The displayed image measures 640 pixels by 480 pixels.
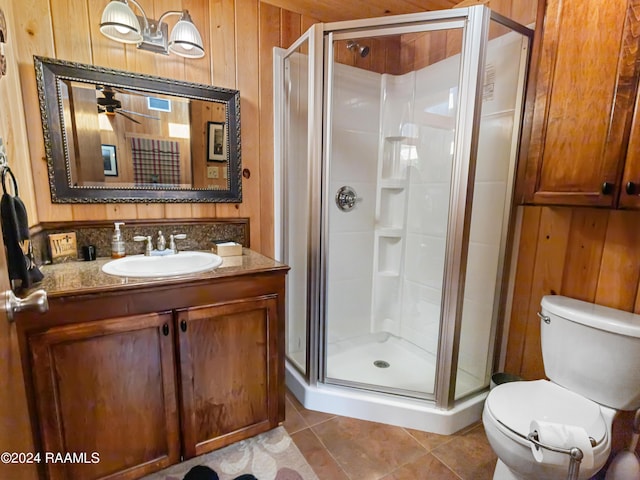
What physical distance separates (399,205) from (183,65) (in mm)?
1594

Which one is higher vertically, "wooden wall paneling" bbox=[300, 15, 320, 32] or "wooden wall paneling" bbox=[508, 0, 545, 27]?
"wooden wall paneling" bbox=[300, 15, 320, 32]

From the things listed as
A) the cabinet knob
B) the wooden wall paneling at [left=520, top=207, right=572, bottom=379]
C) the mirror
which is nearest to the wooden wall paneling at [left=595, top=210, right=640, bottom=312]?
the wooden wall paneling at [left=520, top=207, right=572, bottom=379]

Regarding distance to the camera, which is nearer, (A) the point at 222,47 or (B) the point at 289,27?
(A) the point at 222,47

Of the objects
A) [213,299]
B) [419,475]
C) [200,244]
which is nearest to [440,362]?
[419,475]

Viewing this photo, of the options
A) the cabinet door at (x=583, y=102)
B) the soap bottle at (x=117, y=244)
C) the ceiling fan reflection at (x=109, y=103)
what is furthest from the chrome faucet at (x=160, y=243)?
the cabinet door at (x=583, y=102)

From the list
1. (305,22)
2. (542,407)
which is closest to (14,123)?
(305,22)

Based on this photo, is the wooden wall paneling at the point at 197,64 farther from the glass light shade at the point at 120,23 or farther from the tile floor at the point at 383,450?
the tile floor at the point at 383,450

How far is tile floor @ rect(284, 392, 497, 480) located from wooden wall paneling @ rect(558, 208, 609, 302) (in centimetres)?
87

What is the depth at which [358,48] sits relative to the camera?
6.12ft

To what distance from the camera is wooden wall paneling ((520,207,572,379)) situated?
1522 mm

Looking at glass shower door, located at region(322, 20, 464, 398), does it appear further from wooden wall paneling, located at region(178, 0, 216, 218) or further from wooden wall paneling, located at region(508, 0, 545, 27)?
wooden wall paneling, located at region(178, 0, 216, 218)

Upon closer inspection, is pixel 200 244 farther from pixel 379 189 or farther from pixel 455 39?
pixel 455 39

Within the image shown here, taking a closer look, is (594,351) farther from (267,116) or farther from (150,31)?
(150,31)

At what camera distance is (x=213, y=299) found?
4.44 feet
